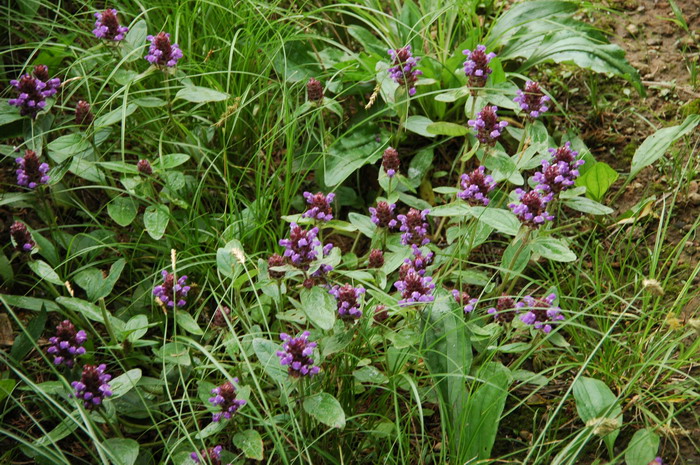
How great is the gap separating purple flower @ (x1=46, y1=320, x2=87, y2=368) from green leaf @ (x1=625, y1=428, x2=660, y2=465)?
167 centimetres

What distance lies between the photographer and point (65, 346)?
219 cm

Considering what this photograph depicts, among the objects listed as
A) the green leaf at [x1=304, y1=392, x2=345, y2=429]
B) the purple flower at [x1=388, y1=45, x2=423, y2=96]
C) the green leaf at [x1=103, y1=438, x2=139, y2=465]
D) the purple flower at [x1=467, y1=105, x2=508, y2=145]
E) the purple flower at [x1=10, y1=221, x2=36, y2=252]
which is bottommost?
the green leaf at [x1=103, y1=438, x2=139, y2=465]

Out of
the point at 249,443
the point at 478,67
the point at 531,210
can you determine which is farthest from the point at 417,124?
the point at 249,443

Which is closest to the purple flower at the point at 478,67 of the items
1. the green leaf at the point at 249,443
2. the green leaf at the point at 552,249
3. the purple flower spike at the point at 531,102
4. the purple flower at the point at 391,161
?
the purple flower spike at the point at 531,102

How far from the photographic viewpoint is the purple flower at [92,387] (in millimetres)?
2055

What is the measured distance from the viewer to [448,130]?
267 centimetres

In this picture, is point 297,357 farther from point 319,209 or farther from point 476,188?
point 476,188

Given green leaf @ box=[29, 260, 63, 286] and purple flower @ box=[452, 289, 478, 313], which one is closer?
purple flower @ box=[452, 289, 478, 313]

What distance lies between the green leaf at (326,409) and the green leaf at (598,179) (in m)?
1.41

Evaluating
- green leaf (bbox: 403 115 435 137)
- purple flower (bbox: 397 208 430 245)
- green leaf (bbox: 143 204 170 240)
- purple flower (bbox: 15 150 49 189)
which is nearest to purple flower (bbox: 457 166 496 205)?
purple flower (bbox: 397 208 430 245)

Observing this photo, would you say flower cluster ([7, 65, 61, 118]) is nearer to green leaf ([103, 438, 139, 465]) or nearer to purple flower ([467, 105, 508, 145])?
green leaf ([103, 438, 139, 465])

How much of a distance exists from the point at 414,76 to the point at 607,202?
98 centimetres

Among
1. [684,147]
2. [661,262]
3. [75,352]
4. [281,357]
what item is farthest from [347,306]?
[684,147]

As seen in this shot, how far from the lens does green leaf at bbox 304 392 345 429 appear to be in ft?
A: 6.34
